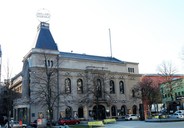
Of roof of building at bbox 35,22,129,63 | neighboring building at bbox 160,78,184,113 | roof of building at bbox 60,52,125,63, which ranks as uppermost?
roof of building at bbox 35,22,129,63

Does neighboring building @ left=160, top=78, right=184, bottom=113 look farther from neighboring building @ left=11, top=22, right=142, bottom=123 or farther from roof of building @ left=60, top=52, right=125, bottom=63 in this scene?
roof of building @ left=60, top=52, right=125, bottom=63

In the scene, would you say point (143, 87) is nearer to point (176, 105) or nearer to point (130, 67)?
point (130, 67)

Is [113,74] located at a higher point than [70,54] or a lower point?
lower

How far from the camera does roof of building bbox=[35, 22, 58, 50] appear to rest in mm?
64500

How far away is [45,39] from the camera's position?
66.4m

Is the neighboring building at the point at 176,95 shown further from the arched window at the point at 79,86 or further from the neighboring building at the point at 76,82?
the arched window at the point at 79,86

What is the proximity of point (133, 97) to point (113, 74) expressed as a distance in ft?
29.7

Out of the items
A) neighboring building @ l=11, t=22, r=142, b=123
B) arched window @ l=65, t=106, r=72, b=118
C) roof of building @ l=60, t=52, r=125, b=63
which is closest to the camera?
neighboring building @ l=11, t=22, r=142, b=123

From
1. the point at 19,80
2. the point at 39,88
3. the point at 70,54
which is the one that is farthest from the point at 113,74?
the point at 19,80

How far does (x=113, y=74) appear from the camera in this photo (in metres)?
72.2

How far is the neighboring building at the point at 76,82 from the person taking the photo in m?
60.9

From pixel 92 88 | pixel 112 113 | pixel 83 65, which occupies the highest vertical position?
pixel 83 65

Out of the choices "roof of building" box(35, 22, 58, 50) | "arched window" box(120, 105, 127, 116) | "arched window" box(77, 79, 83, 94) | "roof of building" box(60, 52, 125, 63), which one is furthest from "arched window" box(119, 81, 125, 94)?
"roof of building" box(35, 22, 58, 50)

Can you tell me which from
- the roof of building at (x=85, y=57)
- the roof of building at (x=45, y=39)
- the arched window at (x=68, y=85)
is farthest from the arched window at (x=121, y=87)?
the roof of building at (x=45, y=39)
